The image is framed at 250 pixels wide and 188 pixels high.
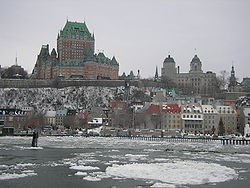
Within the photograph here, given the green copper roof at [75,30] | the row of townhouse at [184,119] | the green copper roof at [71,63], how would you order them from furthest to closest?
the green copper roof at [75,30], the green copper roof at [71,63], the row of townhouse at [184,119]

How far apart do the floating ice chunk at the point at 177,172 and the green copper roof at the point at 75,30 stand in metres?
145

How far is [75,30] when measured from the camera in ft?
572

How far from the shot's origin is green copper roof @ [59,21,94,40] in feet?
568

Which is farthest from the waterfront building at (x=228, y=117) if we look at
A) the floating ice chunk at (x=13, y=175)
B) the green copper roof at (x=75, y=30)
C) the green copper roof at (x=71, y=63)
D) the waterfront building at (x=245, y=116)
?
the green copper roof at (x=75, y=30)

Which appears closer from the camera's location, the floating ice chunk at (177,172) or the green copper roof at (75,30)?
the floating ice chunk at (177,172)

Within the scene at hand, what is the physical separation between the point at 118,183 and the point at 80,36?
15300 centimetres

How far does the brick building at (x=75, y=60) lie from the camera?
16062cm

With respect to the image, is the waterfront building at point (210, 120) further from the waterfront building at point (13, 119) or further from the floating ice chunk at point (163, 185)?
the floating ice chunk at point (163, 185)

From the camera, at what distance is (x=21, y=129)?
104 meters

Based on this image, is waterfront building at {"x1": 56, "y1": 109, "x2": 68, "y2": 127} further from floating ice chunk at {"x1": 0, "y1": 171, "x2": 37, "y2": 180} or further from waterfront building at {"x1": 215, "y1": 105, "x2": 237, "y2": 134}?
floating ice chunk at {"x1": 0, "y1": 171, "x2": 37, "y2": 180}

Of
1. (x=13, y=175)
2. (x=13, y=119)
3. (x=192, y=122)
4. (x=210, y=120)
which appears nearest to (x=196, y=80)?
(x=210, y=120)

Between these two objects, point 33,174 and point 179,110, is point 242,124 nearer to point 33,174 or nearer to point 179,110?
point 179,110

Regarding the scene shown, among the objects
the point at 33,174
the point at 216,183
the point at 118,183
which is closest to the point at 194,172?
the point at 216,183

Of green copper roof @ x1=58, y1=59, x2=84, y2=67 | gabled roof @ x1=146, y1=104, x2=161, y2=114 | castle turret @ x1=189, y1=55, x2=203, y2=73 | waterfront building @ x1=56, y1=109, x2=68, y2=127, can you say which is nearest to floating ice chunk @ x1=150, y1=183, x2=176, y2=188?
gabled roof @ x1=146, y1=104, x2=161, y2=114
